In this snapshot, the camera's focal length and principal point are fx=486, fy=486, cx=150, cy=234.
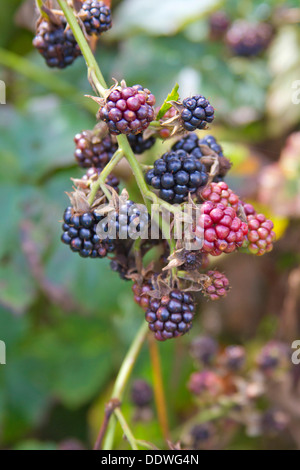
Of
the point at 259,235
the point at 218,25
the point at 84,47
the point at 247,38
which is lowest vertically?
the point at 259,235

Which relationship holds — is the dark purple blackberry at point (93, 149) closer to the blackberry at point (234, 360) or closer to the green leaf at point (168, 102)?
the green leaf at point (168, 102)

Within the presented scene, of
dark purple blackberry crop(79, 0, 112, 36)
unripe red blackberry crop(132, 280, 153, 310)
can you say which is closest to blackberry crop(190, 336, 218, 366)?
unripe red blackberry crop(132, 280, 153, 310)

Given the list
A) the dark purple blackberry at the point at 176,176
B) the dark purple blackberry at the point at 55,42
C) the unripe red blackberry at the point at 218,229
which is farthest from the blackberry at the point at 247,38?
the unripe red blackberry at the point at 218,229

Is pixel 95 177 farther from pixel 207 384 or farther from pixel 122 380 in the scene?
pixel 207 384

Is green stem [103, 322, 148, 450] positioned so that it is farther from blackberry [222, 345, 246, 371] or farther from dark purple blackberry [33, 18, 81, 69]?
dark purple blackberry [33, 18, 81, 69]

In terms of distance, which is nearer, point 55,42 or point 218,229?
point 218,229

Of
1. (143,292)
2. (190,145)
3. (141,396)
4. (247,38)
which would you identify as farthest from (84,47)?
(247,38)
